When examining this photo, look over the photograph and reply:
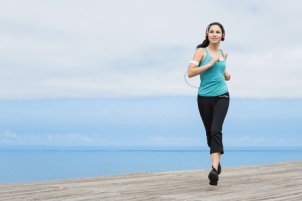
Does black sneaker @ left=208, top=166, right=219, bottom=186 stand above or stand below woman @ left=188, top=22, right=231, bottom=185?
below

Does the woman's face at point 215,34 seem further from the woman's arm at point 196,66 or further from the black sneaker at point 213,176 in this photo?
the black sneaker at point 213,176

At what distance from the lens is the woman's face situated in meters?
4.45

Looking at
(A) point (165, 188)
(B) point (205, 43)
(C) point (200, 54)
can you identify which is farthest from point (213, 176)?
(B) point (205, 43)

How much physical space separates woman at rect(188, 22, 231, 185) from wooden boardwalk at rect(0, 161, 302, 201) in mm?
346

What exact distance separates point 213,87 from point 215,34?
46cm

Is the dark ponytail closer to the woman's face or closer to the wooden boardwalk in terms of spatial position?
the woman's face

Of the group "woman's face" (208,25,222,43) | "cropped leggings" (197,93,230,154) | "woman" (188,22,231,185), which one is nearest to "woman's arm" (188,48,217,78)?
"woman" (188,22,231,185)

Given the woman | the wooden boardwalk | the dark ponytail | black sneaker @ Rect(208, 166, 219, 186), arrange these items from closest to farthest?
the wooden boardwalk < black sneaker @ Rect(208, 166, 219, 186) < the woman < the dark ponytail

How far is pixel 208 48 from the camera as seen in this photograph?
14.8 ft

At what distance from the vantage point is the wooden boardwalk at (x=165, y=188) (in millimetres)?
3713


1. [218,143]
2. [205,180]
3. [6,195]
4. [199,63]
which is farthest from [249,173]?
[6,195]

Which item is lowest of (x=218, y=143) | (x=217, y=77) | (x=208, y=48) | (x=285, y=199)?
(x=285, y=199)

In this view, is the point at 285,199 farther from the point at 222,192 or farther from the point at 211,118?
the point at 211,118

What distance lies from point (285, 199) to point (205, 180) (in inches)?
51.4
